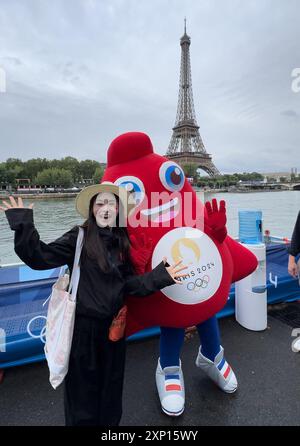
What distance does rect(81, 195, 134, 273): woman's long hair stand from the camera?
108 cm

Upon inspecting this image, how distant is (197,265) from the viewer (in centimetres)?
126

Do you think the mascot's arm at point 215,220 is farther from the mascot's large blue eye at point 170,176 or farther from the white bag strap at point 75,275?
the white bag strap at point 75,275

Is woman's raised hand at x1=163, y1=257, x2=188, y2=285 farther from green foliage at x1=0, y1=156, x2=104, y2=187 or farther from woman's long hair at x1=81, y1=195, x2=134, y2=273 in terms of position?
green foliage at x1=0, y1=156, x2=104, y2=187

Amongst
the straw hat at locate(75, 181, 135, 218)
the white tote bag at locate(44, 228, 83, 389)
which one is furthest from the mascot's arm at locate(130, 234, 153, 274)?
the white tote bag at locate(44, 228, 83, 389)

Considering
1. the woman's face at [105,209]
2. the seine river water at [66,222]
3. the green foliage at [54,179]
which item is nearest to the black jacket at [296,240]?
the seine river water at [66,222]

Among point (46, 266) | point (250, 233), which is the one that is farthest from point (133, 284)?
point (250, 233)

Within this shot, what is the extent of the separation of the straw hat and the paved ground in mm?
1115

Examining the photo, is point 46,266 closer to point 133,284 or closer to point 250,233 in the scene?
point 133,284

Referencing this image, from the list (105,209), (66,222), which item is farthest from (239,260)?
(66,222)

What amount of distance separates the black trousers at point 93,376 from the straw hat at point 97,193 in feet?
1.57

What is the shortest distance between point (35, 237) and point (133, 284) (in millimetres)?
422

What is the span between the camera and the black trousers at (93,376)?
1.10 m

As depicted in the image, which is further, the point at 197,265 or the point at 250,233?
the point at 250,233
